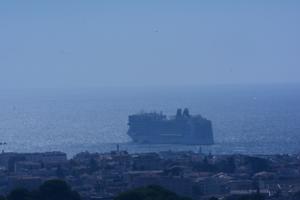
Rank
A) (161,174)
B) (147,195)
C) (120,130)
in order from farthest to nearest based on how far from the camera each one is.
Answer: (120,130)
(161,174)
(147,195)

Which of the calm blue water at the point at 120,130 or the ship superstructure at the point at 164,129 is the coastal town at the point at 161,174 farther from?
the ship superstructure at the point at 164,129

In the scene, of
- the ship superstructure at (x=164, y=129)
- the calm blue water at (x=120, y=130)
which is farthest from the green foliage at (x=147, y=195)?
the ship superstructure at (x=164, y=129)

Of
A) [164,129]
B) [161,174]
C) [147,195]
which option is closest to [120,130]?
[164,129]

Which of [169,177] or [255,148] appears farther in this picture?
[255,148]

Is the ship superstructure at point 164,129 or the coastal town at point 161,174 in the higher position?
the ship superstructure at point 164,129

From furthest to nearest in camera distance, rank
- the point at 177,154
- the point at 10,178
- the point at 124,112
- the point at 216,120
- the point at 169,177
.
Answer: the point at 124,112
the point at 216,120
the point at 177,154
the point at 10,178
the point at 169,177

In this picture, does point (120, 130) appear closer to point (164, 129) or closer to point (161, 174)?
point (164, 129)

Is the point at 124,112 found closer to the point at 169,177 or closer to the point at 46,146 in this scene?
the point at 46,146

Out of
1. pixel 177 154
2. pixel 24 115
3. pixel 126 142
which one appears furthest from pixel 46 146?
pixel 24 115

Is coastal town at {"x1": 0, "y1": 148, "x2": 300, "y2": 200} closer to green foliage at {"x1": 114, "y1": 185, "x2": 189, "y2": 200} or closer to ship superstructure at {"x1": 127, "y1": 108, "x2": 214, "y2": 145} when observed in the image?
green foliage at {"x1": 114, "y1": 185, "x2": 189, "y2": 200}
